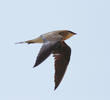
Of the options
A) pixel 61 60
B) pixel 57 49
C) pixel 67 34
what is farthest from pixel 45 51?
pixel 61 60

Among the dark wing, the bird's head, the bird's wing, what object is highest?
the dark wing

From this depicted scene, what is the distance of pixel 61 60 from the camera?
1162cm

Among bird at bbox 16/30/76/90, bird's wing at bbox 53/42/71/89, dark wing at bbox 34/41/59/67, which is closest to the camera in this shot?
dark wing at bbox 34/41/59/67

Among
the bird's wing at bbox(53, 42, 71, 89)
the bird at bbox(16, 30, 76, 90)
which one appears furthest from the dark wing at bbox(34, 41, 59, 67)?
the bird's wing at bbox(53, 42, 71, 89)

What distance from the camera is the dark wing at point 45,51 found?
25.9 ft

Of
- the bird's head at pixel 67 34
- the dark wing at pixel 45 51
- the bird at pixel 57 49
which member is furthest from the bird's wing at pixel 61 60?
the dark wing at pixel 45 51

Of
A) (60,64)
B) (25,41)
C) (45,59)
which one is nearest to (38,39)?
(25,41)

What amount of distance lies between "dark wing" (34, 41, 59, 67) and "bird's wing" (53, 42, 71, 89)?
2.43 meters

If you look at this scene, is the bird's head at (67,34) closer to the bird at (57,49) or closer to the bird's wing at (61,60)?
the bird at (57,49)

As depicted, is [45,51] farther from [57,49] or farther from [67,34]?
[67,34]

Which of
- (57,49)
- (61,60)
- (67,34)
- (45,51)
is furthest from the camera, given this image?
(61,60)

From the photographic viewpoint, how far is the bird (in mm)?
8195

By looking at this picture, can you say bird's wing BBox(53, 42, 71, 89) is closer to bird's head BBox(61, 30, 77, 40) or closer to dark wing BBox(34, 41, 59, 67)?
bird's head BBox(61, 30, 77, 40)

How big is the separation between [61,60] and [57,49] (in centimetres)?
256
